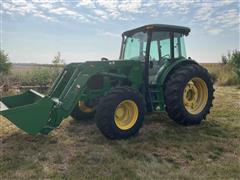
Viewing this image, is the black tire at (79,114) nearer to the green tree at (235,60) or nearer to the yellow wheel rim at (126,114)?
the yellow wheel rim at (126,114)

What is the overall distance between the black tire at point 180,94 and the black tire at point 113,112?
80 centimetres

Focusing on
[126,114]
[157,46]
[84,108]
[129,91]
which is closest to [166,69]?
[157,46]

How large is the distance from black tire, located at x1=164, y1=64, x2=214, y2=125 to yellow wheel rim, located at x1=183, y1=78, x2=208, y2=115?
0.15 m

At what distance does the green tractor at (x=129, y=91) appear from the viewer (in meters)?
4.32

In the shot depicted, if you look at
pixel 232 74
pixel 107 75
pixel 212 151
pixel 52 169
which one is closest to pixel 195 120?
pixel 212 151

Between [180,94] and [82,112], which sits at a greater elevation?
[180,94]

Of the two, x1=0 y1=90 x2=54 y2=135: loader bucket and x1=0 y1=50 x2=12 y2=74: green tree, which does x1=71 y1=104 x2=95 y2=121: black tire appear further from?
x1=0 y1=50 x2=12 y2=74: green tree

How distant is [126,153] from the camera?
4031 mm

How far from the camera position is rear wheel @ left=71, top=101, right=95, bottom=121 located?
237 inches

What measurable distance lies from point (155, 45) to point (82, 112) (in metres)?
2.30

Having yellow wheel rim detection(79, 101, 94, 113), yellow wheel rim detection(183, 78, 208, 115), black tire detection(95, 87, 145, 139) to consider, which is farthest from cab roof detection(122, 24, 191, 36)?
yellow wheel rim detection(79, 101, 94, 113)

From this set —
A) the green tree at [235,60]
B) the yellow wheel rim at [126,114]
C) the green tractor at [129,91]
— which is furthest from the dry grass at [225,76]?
the yellow wheel rim at [126,114]

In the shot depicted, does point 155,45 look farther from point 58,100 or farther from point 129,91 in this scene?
point 58,100

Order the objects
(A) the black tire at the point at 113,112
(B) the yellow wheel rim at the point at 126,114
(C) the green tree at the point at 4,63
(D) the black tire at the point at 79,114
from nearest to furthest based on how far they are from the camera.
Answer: (A) the black tire at the point at 113,112
(B) the yellow wheel rim at the point at 126,114
(D) the black tire at the point at 79,114
(C) the green tree at the point at 4,63
